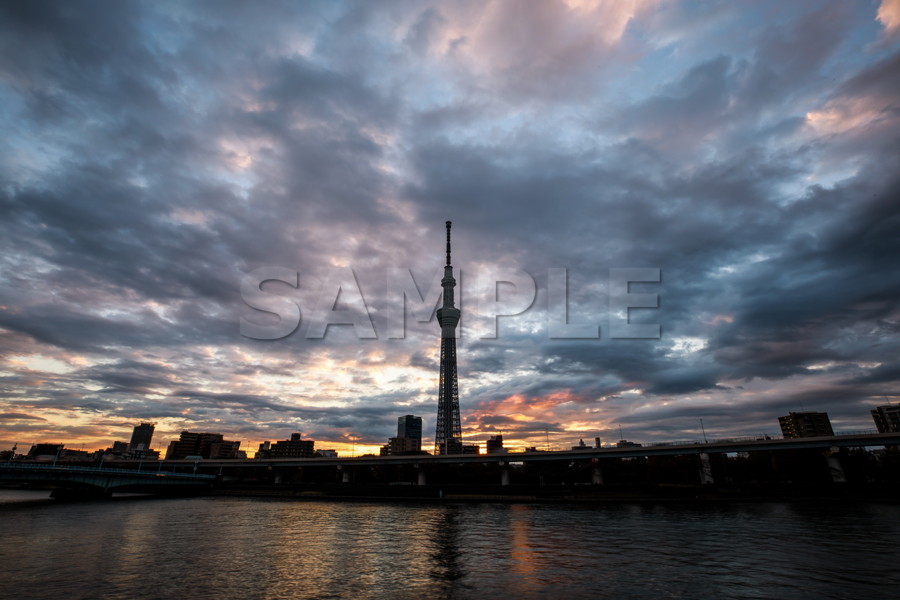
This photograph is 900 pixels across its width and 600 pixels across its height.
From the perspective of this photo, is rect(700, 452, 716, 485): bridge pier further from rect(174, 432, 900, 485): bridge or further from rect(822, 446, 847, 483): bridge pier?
rect(822, 446, 847, 483): bridge pier

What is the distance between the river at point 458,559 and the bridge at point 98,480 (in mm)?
47214

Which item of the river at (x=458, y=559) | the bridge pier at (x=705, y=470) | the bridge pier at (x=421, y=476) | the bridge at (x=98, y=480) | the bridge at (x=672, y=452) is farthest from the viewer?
the bridge pier at (x=421, y=476)

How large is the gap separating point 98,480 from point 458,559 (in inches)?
4408

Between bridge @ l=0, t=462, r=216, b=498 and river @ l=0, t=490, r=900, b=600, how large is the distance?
47214 millimetres

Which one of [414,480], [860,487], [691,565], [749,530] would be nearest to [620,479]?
[860,487]

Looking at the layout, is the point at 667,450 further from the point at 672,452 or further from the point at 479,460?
the point at 479,460

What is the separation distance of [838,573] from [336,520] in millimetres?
55243

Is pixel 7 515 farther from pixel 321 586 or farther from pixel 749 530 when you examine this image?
pixel 749 530

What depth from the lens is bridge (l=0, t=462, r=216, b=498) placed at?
92.5 meters

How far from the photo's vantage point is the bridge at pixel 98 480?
9250 cm

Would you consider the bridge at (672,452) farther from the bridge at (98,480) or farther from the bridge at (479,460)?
the bridge at (98,480)

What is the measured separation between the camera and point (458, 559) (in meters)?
33.4

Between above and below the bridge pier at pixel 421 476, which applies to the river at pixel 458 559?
below

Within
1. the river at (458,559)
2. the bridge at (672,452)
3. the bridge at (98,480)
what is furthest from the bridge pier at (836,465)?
the bridge at (98,480)
